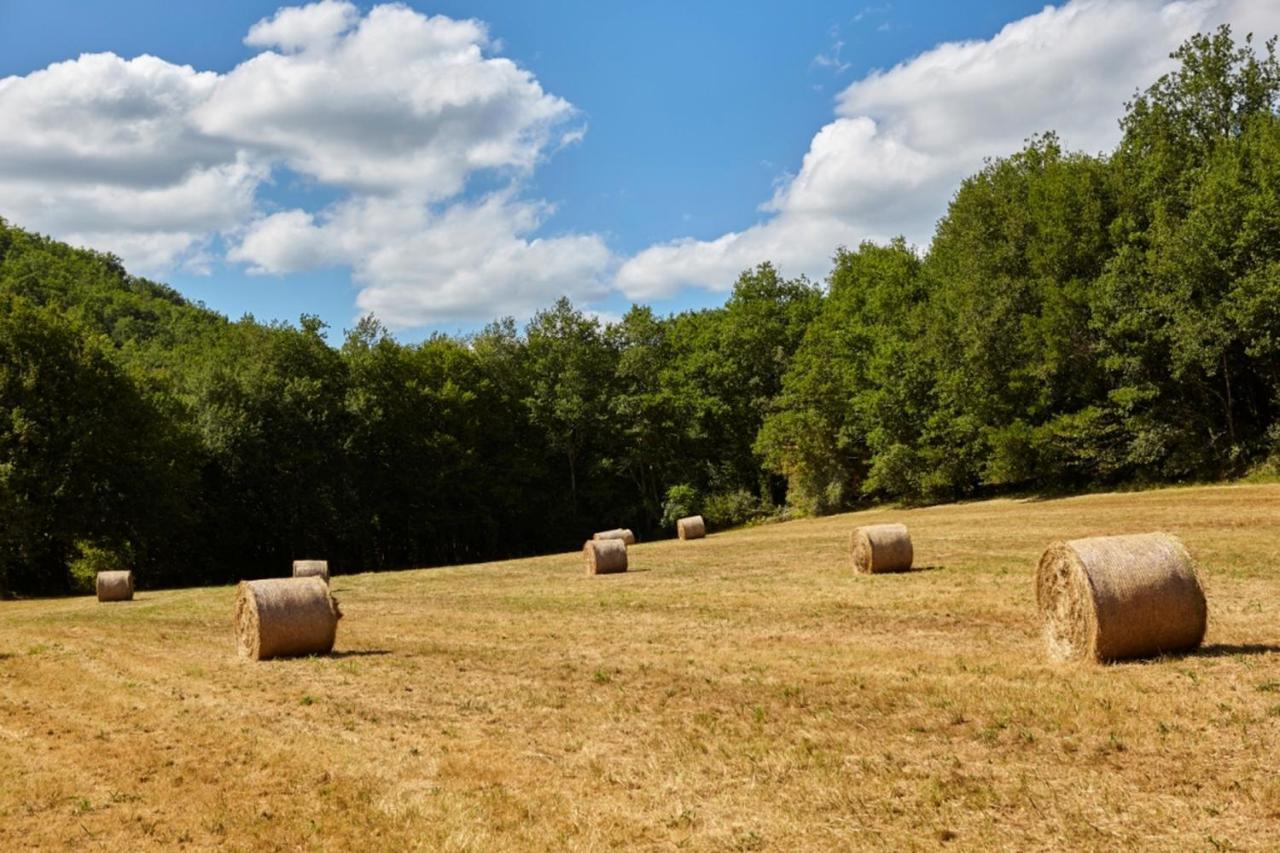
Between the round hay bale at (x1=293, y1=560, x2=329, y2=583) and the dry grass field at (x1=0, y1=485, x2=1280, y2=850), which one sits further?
the round hay bale at (x1=293, y1=560, x2=329, y2=583)

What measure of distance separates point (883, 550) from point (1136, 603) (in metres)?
12.0

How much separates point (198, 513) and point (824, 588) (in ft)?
131

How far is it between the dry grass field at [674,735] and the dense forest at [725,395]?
28335 mm

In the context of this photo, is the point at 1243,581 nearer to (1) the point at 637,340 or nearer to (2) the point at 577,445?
(2) the point at 577,445

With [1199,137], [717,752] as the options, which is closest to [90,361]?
[717,752]

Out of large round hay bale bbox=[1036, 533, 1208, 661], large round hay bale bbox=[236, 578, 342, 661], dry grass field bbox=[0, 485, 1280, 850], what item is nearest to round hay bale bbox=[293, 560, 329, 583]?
dry grass field bbox=[0, 485, 1280, 850]

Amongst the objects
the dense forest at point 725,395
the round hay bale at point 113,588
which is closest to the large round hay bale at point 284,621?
the round hay bale at point 113,588

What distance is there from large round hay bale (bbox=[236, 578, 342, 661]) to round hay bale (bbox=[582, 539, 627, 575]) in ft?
46.9

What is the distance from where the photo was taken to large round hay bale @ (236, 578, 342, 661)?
52.5ft

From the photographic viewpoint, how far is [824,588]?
21844 millimetres

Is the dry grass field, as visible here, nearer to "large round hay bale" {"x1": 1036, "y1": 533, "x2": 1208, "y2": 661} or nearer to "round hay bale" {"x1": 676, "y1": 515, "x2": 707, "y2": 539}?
"large round hay bale" {"x1": 1036, "y1": 533, "x2": 1208, "y2": 661}

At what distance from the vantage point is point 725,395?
77.1 metres

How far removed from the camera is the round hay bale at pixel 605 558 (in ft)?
100

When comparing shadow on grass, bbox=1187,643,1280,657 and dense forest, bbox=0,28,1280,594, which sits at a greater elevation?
dense forest, bbox=0,28,1280,594
